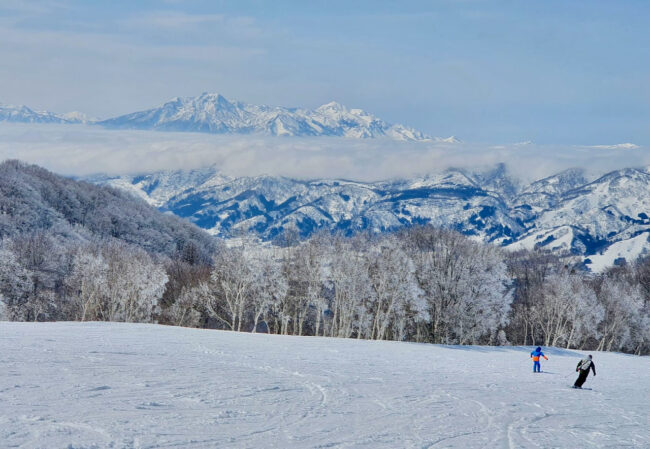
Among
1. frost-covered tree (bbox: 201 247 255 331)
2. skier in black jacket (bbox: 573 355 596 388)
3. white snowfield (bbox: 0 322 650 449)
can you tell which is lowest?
white snowfield (bbox: 0 322 650 449)

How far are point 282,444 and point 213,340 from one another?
28374 mm

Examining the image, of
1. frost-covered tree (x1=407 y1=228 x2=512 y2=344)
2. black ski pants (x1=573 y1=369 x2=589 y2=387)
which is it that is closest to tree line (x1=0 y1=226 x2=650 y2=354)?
frost-covered tree (x1=407 y1=228 x2=512 y2=344)

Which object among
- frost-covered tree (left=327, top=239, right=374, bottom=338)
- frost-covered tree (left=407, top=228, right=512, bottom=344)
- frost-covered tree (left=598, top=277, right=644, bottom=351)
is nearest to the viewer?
frost-covered tree (left=407, top=228, right=512, bottom=344)

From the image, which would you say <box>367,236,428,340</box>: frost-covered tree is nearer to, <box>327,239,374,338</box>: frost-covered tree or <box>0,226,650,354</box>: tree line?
<box>0,226,650,354</box>: tree line

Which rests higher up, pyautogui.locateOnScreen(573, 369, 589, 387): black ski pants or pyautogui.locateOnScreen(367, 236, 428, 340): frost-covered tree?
pyautogui.locateOnScreen(367, 236, 428, 340): frost-covered tree

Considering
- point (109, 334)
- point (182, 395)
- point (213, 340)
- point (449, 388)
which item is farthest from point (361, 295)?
point (182, 395)

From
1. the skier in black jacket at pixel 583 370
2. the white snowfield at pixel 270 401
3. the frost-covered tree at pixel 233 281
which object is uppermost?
the frost-covered tree at pixel 233 281

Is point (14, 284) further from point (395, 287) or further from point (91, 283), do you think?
point (395, 287)

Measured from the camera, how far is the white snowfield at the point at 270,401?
16516 mm

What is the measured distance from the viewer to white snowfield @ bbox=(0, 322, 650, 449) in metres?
A: 16.5

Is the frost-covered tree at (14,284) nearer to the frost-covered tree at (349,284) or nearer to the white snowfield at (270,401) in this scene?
the frost-covered tree at (349,284)

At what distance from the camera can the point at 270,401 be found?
2153 centimetres

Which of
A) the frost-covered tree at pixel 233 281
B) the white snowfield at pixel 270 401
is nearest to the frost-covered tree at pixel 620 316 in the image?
the frost-covered tree at pixel 233 281

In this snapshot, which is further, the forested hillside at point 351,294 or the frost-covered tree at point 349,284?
the frost-covered tree at point 349,284
